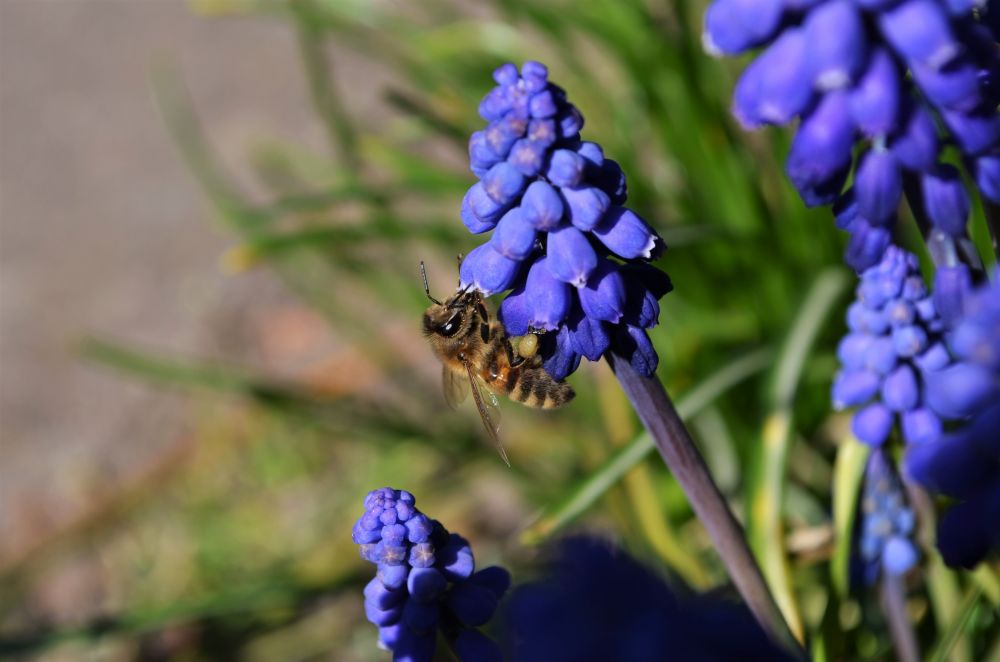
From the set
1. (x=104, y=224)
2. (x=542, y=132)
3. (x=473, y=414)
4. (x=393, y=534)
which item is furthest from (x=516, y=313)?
(x=104, y=224)

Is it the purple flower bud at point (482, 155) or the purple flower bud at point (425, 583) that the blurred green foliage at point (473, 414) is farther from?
the purple flower bud at point (482, 155)

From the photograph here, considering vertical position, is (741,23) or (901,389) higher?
(741,23)

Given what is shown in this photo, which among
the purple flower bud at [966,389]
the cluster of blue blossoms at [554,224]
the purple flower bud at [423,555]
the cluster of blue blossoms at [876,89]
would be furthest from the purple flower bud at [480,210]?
the purple flower bud at [966,389]

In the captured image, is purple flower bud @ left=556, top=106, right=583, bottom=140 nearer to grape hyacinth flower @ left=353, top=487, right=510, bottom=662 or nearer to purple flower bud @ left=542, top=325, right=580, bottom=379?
purple flower bud @ left=542, top=325, right=580, bottom=379

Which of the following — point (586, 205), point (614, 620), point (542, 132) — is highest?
point (542, 132)

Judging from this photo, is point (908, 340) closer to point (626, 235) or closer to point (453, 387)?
point (626, 235)

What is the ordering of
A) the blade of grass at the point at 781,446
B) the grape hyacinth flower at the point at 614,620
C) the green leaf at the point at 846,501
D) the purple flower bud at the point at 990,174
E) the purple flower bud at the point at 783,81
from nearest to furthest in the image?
the grape hyacinth flower at the point at 614,620 → the purple flower bud at the point at 783,81 → the purple flower bud at the point at 990,174 → the green leaf at the point at 846,501 → the blade of grass at the point at 781,446

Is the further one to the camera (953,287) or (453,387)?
(453,387)
